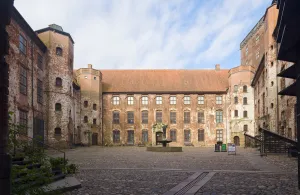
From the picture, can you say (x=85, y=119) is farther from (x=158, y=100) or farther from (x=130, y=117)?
(x=158, y=100)

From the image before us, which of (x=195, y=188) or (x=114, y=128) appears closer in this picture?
(x=195, y=188)

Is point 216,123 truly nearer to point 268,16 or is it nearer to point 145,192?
point 268,16

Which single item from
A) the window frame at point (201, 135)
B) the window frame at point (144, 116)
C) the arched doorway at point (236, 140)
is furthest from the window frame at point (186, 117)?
the arched doorway at point (236, 140)

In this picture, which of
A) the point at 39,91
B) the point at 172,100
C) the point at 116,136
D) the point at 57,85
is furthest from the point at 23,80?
the point at 172,100

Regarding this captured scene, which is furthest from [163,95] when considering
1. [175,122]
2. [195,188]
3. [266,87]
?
[195,188]

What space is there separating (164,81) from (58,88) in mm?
18588

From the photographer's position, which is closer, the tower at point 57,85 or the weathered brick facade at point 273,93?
the weathered brick facade at point 273,93

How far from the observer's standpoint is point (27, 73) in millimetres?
23484

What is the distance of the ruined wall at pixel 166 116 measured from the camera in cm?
4172

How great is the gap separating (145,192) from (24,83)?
1844cm

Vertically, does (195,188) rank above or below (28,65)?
below

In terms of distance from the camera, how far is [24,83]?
75.4ft

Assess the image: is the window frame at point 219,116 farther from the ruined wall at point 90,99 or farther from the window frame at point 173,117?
the ruined wall at point 90,99

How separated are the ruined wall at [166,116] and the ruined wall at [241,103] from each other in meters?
1.51
